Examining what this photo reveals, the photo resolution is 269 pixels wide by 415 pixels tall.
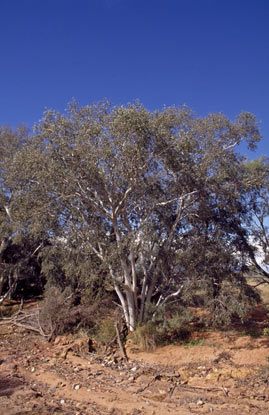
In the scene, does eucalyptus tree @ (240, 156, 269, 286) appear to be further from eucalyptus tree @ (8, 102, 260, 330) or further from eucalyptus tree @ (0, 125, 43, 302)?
eucalyptus tree @ (0, 125, 43, 302)

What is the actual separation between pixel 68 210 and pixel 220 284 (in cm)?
630

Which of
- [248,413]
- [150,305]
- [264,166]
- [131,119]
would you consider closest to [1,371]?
[150,305]

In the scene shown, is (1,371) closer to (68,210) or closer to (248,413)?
(68,210)

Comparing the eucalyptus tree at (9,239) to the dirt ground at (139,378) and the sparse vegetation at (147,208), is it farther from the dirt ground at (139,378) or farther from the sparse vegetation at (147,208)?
the dirt ground at (139,378)

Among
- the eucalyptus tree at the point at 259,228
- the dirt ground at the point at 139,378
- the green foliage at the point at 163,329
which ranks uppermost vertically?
the eucalyptus tree at the point at 259,228

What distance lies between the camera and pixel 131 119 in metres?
11.0

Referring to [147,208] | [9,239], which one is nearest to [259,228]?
[147,208]

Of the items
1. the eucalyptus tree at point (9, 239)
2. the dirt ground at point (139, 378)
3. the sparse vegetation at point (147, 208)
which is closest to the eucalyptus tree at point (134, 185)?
the sparse vegetation at point (147, 208)

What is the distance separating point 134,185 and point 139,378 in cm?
597

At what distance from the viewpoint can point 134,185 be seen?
11.7 meters

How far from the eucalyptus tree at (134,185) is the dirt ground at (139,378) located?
2210 millimetres

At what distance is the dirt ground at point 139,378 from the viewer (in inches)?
297

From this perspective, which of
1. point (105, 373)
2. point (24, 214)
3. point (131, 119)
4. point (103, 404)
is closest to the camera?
point (103, 404)

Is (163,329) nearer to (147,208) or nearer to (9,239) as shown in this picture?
(147,208)
